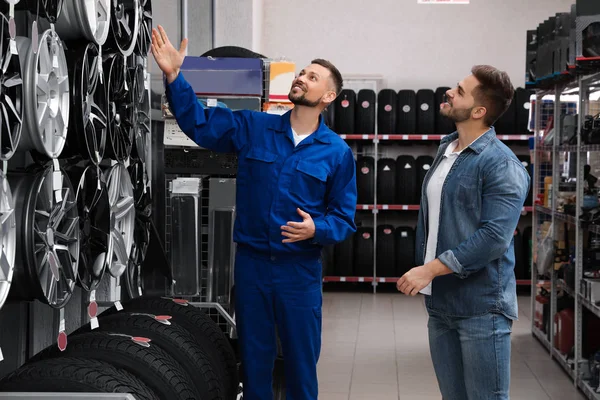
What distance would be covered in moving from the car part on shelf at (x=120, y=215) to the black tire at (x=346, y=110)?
603cm

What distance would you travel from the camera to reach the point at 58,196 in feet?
8.37

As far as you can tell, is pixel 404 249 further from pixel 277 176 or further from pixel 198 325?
pixel 277 176

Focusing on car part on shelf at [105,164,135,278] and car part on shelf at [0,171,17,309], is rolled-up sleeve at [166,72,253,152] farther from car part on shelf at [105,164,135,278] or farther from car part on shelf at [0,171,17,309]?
car part on shelf at [0,171,17,309]

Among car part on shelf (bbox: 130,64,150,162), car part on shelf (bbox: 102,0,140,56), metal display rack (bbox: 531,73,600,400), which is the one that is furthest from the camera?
metal display rack (bbox: 531,73,600,400)

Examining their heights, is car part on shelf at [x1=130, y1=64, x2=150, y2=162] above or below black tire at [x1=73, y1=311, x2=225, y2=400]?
above

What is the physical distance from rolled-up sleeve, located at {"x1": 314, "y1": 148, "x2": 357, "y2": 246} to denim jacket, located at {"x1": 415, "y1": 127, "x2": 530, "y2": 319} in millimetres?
564

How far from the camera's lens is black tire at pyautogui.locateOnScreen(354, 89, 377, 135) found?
9.41 m

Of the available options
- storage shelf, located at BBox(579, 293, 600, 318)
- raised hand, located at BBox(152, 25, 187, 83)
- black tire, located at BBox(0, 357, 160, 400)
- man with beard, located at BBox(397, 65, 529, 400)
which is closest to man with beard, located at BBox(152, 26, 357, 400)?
raised hand, located at BBox(152, 25, 187, 83)

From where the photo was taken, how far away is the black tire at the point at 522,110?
926 centimetres

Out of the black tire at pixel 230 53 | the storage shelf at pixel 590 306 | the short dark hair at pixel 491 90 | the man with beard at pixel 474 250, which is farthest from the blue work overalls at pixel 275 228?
the storage shelf at pixel 590 306

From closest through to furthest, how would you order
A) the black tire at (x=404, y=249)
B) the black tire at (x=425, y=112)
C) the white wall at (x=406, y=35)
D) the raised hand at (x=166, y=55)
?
the raised hand at (x=166, y=55) → the black tire at (x=404, y=249) → the black tire at (x=425, y=112) → the white wall at (x=406, y=35)

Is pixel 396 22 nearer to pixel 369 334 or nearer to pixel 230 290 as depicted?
pixel 369 334

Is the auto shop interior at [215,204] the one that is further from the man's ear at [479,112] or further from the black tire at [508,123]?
the man's ear at [479,112]

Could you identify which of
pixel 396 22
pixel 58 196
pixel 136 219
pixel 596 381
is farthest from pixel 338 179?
pixel 396 22
